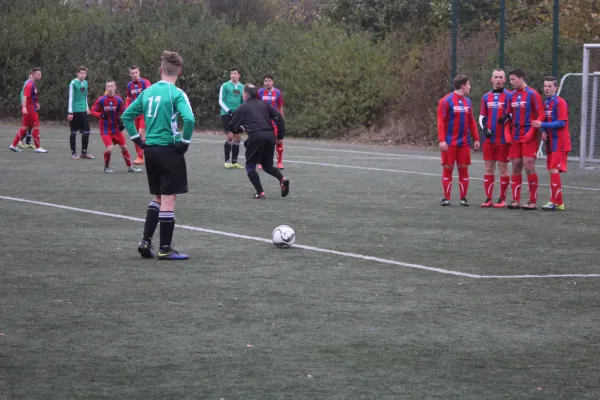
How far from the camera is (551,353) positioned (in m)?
6.53

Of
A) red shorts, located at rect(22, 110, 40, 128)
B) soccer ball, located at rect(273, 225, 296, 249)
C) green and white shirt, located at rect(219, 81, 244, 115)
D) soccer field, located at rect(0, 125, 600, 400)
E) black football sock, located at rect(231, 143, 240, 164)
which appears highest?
green and white shirt, located at rect(219, 81, 244, 115)

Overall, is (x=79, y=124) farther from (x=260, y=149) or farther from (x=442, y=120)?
(x=442, y=120)

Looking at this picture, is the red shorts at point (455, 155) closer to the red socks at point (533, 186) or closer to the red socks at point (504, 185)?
the red socks at point (504, 185)

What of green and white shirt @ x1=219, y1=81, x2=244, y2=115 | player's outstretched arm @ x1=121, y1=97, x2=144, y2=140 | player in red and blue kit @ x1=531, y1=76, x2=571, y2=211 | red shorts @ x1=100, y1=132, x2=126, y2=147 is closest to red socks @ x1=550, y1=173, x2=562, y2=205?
player in red and blue kit @ x1=531, y1=76, x2=571, y2=211

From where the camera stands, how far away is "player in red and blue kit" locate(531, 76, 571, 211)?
1462 centimetres

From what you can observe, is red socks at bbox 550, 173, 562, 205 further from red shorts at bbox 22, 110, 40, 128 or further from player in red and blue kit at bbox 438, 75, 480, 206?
red shorts at bbox 22, 110, 40, 128

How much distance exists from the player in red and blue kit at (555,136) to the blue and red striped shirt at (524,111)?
0.16 meters

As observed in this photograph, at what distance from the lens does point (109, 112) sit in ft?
63.9

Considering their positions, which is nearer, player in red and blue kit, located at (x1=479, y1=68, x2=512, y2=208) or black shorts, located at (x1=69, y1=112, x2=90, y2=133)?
player in red and blue kit, located at (x1=479, y1=68, x2=512, y2=208)

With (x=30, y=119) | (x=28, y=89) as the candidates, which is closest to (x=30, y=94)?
(x=28, y=89)

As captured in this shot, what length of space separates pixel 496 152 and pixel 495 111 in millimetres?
623

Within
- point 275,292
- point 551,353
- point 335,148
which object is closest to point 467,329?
point 551,353

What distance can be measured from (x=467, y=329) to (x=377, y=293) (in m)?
1.35

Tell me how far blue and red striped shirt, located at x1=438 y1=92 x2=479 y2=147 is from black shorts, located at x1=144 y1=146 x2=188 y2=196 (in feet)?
20.0
